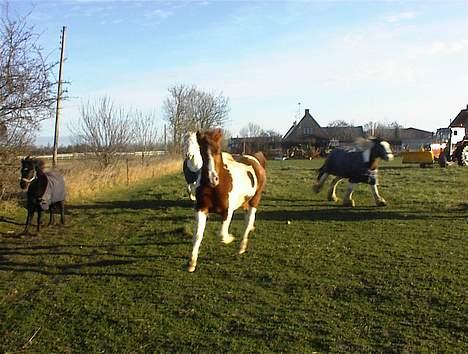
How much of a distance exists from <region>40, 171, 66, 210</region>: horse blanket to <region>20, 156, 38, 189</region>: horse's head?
0.29 m

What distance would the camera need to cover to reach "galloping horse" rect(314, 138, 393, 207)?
1427cm

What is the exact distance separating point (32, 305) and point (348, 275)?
4041 mm

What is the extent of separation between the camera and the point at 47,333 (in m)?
5.18

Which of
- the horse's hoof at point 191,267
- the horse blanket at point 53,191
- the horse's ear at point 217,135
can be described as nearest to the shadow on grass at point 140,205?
the horse blanket at point 53,191

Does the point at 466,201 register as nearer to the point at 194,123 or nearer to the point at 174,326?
the point at 174,326

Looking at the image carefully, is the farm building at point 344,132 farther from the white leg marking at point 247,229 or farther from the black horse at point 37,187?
the white leg marking at point 247,229

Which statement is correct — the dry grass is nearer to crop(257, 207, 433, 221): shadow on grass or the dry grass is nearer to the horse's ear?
crop(257, 207, 433, 221): shadow on grass

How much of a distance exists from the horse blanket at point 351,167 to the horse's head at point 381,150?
→ 34 cm

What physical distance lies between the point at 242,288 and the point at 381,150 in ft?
30.0

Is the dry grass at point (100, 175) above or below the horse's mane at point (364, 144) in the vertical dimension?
below

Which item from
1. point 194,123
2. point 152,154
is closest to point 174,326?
point 152,154

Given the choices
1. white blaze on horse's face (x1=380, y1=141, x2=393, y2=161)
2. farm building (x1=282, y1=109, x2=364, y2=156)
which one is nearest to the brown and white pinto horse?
white blaze on horse's face (x1=380, y1=141, x2=393, y2=161)

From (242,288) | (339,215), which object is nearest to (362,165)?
(339,215)

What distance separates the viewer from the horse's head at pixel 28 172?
11048 mm
